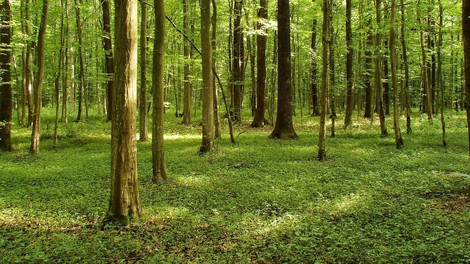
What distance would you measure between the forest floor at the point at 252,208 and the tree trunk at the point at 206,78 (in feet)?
2.24

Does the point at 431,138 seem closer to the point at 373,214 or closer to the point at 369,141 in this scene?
the point at 369,141

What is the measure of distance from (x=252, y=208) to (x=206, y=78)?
19.7 ft

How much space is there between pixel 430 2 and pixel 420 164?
872 centimetres

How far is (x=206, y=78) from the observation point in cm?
1148

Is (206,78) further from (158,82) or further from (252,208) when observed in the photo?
(252,208)

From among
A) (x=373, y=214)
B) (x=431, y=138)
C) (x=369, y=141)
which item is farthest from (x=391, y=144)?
(x=373, y=214)

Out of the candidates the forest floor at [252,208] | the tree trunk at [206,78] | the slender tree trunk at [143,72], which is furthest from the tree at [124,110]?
the slender tree trunk at [143,72]

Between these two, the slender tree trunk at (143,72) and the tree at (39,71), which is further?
the slender tree trunk at (143,72)

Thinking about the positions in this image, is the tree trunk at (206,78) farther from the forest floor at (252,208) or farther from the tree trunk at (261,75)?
A: the tree trunk at (261,75)

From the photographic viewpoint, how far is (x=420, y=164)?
33.3ft

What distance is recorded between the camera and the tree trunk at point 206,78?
37.0 ft

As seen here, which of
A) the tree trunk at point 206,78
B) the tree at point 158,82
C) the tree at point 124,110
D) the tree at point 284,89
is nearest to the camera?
the tree at point 124,110

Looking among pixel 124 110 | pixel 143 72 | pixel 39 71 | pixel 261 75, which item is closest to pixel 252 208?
pixel 124 110

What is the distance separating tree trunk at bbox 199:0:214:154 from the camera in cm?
1127
